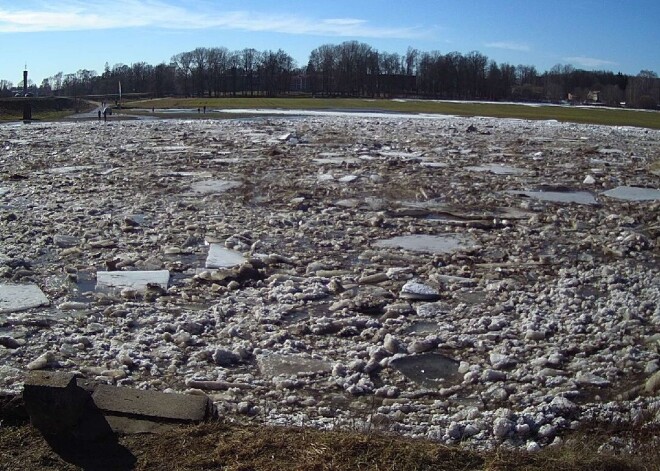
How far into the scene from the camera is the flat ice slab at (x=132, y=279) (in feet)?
23.9

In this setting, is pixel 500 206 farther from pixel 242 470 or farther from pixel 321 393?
pixel 242 470

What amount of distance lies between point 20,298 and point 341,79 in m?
114

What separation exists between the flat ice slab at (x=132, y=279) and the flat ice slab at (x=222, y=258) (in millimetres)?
612

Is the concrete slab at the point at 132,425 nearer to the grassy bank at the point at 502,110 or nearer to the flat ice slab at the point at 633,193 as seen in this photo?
the flat ice slab at the point at 633,193

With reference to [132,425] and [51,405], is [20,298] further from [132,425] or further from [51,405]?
[132,425]

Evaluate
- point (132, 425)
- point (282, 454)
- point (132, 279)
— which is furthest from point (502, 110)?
point (282, 454)

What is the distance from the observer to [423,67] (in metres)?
126

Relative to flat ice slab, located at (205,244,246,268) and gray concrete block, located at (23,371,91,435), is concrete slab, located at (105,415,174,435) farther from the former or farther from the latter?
flat ice slab, located at (205,244,246,268)

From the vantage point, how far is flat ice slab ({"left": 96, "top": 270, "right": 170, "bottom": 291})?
7.27m

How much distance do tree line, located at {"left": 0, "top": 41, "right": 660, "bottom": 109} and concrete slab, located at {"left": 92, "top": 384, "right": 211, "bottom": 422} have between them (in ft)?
351

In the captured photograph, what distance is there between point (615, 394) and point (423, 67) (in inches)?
4960

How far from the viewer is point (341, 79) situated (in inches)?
4614

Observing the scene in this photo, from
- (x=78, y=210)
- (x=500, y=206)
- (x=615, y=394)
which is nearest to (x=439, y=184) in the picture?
(x=500, y=206)

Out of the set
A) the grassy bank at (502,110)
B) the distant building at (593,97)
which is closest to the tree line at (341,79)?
the distant building at (593,97)
